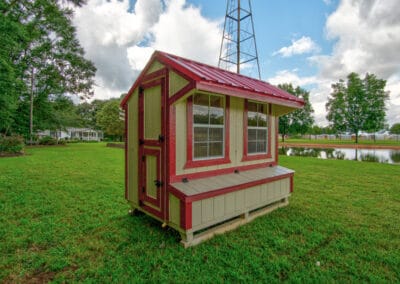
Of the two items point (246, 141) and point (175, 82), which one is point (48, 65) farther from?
point (246, 141)

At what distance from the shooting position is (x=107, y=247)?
274 cm

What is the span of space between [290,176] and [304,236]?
164cm

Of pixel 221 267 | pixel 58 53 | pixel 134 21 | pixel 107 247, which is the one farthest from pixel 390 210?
pixel 58 53

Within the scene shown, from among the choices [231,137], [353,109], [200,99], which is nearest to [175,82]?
[200,99]

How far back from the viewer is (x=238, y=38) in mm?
10414

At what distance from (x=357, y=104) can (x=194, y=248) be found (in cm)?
3455

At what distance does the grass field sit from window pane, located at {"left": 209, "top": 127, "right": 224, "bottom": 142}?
1543mm

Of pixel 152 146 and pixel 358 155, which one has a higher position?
pixel 152 146

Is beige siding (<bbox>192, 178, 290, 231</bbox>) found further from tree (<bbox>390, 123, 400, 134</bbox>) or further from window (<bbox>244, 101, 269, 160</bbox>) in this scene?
tree (<bbox>390, 123, 400, 134</bbox>)

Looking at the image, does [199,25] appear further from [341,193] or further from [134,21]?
[341,193]

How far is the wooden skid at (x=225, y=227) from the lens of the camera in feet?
9.10

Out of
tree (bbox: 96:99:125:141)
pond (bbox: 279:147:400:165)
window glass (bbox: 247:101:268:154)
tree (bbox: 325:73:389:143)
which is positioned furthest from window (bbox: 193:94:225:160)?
tree (bbox: 325:73:389:143)

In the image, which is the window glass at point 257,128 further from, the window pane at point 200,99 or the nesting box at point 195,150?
the window pane at point 200,99

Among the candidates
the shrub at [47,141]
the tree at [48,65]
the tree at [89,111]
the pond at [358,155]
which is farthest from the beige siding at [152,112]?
the tree at [89,111]
